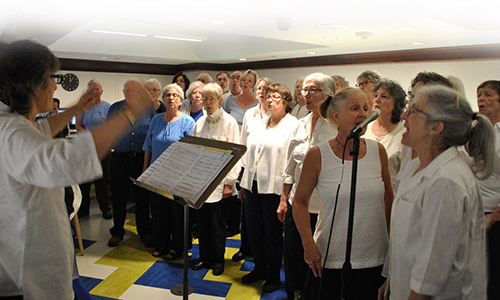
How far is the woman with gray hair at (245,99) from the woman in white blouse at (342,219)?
2.52 m

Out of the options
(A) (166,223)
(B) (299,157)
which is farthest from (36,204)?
(A) (166,223)

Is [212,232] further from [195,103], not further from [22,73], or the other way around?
[22,73]

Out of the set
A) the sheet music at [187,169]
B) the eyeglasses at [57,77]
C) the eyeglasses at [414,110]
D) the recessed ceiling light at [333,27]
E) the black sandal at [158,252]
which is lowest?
the black sandal at [158,252]

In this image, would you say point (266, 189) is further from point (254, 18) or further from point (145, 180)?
point (254, 18)

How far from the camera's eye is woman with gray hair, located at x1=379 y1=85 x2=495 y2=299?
1297mm

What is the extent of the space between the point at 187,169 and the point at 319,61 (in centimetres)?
539

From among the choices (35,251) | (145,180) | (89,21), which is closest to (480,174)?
(145,180)

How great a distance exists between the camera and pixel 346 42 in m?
5.20

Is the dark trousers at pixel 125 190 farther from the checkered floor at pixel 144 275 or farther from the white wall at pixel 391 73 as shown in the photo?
the white wall at pixel 391 73

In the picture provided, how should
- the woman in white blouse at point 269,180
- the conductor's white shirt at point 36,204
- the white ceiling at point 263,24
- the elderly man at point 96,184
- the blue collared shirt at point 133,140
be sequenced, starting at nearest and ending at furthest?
the conductor's white shirt at point 36,204, the woman in white blouse at point 269,180, the white ceiling at point 263,24, the blue collared shirt at point 133,140, the elderly man at point 96,184

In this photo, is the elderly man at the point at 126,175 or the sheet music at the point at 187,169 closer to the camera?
the sheet music at the point at 187,169

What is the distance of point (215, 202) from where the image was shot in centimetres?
329

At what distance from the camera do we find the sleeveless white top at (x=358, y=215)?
1802 millimetres

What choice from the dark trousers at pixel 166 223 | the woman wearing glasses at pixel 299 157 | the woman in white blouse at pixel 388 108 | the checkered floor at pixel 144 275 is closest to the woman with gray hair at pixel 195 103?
the dark trousers at pixel 166 223
